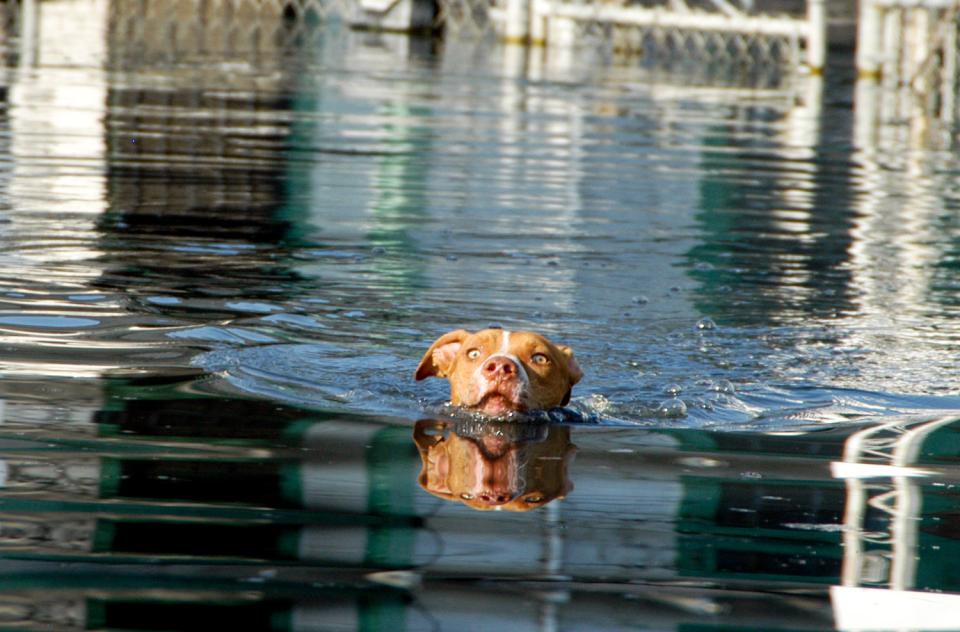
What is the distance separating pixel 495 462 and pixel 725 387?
59.6 inches

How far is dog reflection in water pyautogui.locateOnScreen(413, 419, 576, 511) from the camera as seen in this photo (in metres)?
4.09

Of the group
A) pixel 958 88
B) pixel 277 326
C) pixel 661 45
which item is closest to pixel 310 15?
pixel 661 45

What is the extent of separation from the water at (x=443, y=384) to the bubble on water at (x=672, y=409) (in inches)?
0.9

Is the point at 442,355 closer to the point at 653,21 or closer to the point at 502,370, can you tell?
the point at 502,370

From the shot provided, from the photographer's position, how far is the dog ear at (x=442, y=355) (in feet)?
17.6

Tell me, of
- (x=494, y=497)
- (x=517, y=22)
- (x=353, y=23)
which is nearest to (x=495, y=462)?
(x=494, y=497)

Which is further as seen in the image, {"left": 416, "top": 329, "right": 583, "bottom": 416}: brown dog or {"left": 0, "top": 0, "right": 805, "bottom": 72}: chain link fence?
{"left": 0, "top": 0, "right": 805, "bottom": 72}: chain link fence

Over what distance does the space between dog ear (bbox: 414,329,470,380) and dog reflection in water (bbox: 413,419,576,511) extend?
0.96 feet

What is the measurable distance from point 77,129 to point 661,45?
21.8m

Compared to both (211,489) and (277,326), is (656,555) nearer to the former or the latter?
(211,489)

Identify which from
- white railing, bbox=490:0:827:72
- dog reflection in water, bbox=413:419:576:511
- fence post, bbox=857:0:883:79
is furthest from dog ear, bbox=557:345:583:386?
white railing, bbox=490:0:827:72

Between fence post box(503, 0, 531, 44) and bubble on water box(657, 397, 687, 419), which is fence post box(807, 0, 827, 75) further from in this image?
bubble on water box(657, 397, 687, 419)

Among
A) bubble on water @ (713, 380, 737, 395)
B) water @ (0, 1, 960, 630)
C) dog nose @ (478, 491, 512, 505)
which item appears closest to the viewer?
water @ (0, 1, 960, 630)

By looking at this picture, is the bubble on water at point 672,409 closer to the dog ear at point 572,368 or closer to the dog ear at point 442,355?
the dog ear at point 572,368
